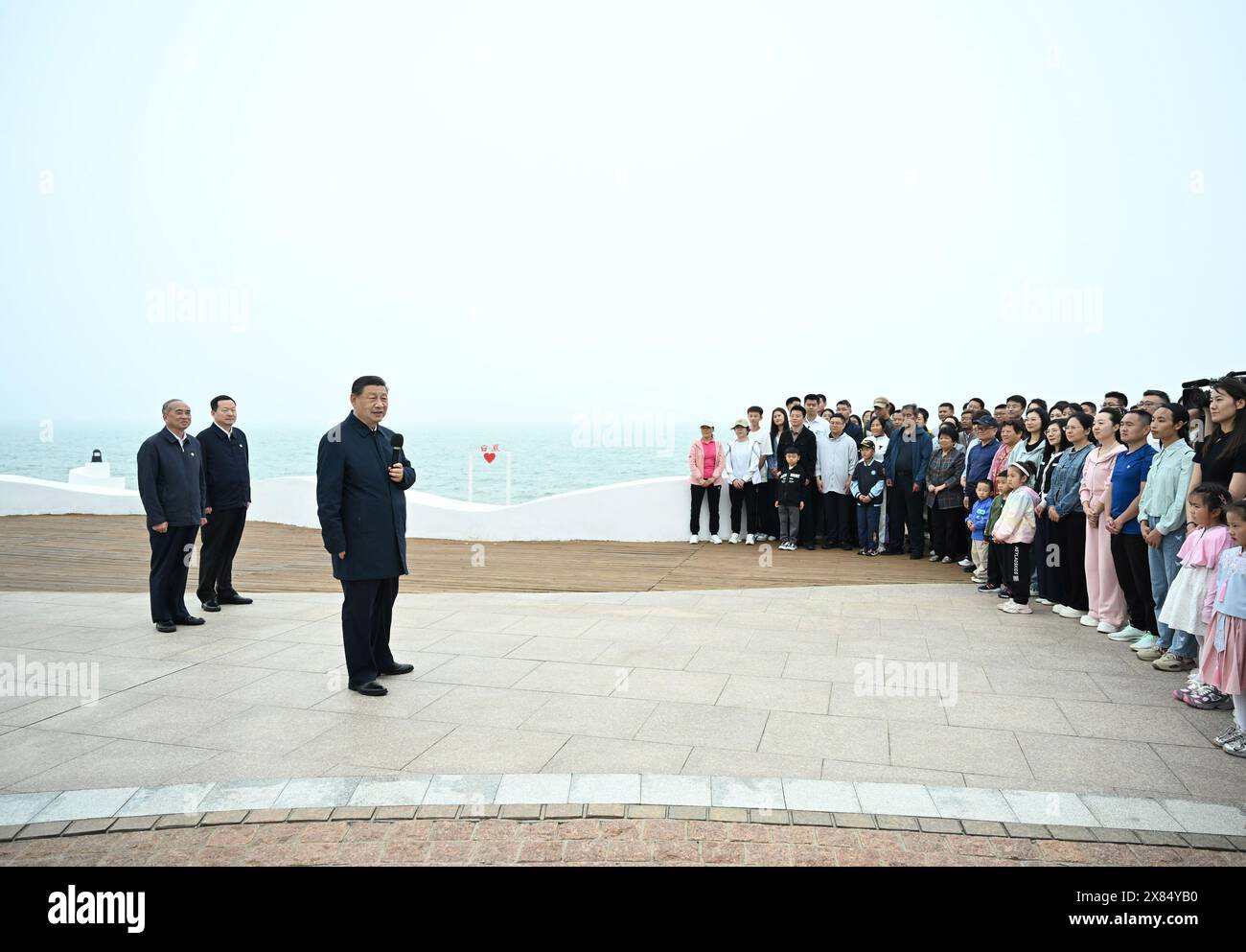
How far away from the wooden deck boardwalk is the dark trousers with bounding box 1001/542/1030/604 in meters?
1.60

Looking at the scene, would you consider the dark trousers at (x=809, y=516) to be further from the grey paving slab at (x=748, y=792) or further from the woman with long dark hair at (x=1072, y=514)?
the grey paving slab at (x=748, y=792)

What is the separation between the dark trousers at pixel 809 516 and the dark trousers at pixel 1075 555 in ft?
15.4

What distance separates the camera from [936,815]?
3.41m

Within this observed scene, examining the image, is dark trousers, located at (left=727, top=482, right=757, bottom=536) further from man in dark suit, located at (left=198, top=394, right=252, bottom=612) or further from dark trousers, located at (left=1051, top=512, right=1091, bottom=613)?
man in dark suit, located at (left=198, top=394, right=252, bottom=612)

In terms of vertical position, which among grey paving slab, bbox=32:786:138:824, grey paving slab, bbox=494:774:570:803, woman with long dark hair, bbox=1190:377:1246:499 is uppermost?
woman with long dark hair, bbox=1190:377:1246:499

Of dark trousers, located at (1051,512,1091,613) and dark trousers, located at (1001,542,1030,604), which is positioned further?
dark trousers, located at (1001,542,1030,604)

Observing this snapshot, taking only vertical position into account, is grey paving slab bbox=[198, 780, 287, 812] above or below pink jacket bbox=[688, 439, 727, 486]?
below

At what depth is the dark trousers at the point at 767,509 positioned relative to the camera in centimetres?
1267

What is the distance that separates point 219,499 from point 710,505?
23.3 ft

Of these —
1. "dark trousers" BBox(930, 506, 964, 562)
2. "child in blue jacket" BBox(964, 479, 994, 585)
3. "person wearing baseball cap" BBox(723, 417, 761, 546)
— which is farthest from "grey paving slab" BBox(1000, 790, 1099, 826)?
"person wearing baseball cap" BBox(723, 417, 761, 546)

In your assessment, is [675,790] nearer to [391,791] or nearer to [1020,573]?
[391,791]

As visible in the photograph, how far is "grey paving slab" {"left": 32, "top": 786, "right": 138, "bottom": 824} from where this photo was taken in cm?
342

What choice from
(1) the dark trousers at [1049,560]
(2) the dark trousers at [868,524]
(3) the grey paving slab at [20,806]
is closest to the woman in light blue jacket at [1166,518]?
(1) the dark trousers at [1049,560]
